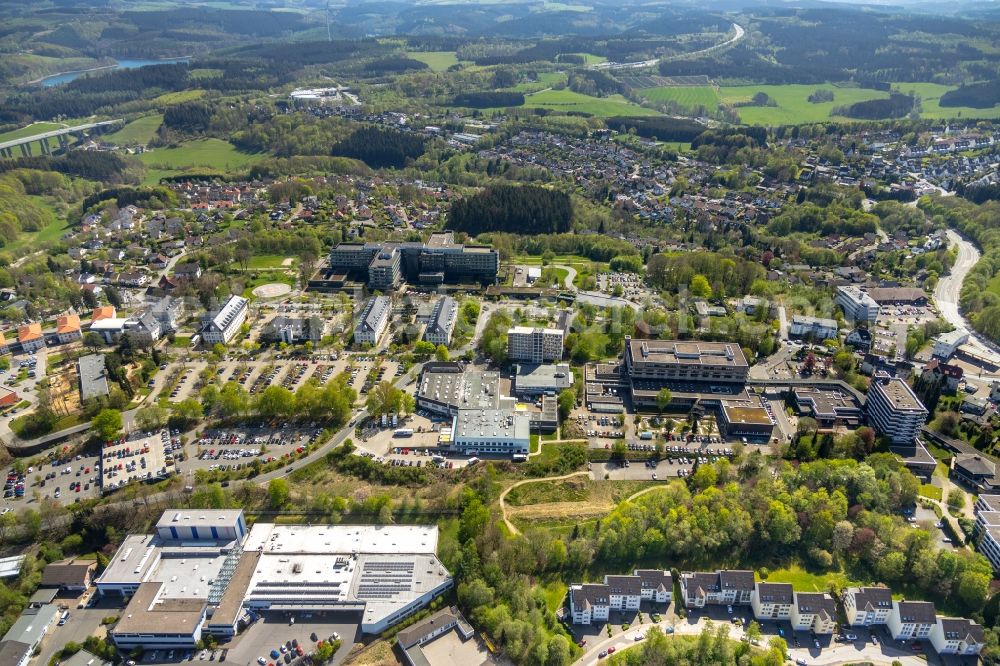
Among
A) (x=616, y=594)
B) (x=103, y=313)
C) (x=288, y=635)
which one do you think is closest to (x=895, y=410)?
(x=616, y=594)

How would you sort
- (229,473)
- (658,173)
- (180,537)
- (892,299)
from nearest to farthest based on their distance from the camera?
(180,537) → (229,473) → (892,299) → (658,173)

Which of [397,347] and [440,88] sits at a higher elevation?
[440,88]

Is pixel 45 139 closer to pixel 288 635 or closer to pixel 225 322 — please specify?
pixel 225 322

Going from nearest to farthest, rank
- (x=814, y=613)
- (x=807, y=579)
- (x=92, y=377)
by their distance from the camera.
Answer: (x=814, y=613), (x=807, y=579), (x=92, y=377)

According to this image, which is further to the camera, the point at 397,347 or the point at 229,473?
the point at 397,347

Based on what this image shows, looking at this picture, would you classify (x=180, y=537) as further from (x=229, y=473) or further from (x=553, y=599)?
(x=553, y=599)

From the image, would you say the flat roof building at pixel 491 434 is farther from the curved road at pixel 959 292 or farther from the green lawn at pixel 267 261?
the curved road at pixel 959 292

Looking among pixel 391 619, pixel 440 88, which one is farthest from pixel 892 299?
pixel 440 88

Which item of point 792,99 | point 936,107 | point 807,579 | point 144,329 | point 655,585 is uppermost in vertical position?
point 936,107
